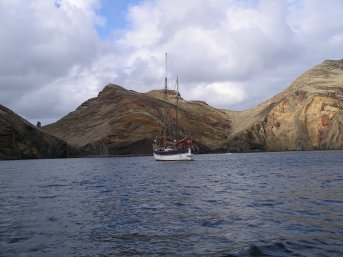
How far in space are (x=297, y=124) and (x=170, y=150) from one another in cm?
8609

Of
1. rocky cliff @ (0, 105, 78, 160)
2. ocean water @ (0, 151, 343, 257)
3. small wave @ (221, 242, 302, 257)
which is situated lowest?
small wave @ (221, 242, 302, 257)

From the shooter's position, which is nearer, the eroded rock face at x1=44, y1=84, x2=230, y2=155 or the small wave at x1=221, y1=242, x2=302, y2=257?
the small wave at x1=221, y1=242, x2=302, y2=257

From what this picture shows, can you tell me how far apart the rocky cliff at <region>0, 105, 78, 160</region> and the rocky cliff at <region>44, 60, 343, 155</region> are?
79.4ft

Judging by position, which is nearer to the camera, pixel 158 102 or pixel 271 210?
pixel 271 210

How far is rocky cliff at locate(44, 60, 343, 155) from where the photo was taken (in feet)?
549

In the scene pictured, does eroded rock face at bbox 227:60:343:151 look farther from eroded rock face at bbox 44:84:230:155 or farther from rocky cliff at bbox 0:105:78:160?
rocky cliff at bbox 0:105:78:160

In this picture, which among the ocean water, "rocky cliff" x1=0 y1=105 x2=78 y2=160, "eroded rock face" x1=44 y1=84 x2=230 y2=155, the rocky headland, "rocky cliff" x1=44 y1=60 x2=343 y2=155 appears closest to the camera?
the ocean water

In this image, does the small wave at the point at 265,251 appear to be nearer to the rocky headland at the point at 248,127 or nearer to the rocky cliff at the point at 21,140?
the rocky cliff at the point at 21,140

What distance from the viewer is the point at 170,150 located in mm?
104562

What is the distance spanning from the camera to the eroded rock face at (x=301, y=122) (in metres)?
166

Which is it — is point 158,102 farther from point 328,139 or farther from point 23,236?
point 23,236

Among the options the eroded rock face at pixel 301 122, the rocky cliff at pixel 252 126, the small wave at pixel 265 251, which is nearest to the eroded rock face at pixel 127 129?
the rocky cliff at pixel 252 126

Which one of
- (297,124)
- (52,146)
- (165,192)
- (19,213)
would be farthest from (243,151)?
(19,213)

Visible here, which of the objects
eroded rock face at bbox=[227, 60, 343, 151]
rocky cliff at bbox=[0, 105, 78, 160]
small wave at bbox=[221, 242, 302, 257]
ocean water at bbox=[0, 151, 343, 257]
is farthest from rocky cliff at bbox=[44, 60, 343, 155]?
small wave at bbox=[221, 242, 302, 257]
